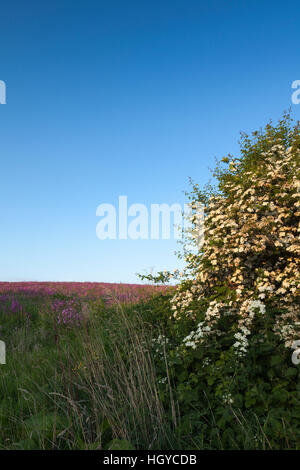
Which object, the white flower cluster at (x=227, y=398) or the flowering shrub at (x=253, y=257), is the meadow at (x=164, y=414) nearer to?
the white flower cluster at (x=227, y=398)

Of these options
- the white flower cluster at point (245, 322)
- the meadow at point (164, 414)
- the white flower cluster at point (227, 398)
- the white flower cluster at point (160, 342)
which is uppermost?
the white flower cluster at point (245, 322)

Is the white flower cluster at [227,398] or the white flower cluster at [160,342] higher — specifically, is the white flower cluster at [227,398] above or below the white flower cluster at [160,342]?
below

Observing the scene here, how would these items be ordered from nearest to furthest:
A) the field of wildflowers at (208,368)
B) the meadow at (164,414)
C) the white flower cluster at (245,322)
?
the meadow at (164,414) < the field of wildflowers at (208,368) < the white flower cluster at (245,322)

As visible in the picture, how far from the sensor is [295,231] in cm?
520

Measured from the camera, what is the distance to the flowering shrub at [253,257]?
182 inches

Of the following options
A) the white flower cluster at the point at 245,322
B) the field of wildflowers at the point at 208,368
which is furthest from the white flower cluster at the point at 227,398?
the white flower cluster at the point at 245,322

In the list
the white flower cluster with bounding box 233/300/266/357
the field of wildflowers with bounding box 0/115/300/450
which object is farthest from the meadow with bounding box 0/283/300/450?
the white flower cluster with bounding box 233/300/266/357

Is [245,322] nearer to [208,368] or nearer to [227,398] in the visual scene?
[208,368]

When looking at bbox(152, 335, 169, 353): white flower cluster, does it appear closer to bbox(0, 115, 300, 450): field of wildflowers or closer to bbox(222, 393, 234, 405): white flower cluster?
bbox(0, 115, 300, 450): field of wildflowers

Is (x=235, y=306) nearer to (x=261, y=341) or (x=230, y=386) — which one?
(x=261, y=341)

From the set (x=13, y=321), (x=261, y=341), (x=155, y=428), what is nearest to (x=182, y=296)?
(x=261, y=341)

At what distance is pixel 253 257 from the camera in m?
5.26

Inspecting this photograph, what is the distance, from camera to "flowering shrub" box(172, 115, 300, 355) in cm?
462

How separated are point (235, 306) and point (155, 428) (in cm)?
223
